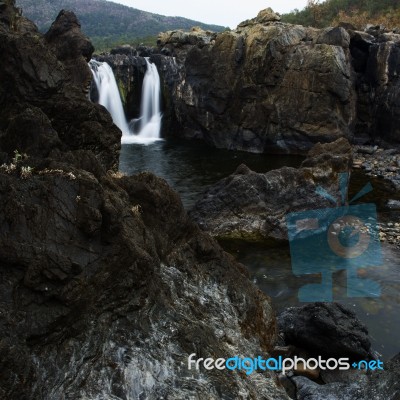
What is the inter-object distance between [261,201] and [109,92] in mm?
39111

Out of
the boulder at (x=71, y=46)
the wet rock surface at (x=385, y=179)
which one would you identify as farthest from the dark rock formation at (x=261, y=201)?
the boulder at (x=71, y=46)

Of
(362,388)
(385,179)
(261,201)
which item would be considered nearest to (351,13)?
(385,179)

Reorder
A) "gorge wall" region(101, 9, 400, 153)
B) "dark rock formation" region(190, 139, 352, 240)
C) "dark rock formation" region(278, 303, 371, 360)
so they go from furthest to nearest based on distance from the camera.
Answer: "gorge wall" region(101, 9, 400, 153) < "dark rock formation" region(190, 139, 352, 240) < "dark rock formation" region(278, 303, 371, 360)

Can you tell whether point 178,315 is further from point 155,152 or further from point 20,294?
point 155,152

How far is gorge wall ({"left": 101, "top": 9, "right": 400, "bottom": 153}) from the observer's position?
42.3 meters

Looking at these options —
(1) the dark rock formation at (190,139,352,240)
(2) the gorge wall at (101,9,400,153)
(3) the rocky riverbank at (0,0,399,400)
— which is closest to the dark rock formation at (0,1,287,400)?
(3) the rocky riverbank at (0,0,399,400)

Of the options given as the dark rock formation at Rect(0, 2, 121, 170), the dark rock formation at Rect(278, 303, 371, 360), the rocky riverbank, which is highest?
the dark rock formation at Rect(0, 2, 121, 170)

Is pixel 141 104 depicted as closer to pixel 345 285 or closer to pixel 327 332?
pixel 345 285

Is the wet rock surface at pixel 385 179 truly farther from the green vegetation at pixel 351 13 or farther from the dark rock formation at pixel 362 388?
the green vegetation at pixel 351 13

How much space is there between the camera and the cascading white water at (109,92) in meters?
53.9

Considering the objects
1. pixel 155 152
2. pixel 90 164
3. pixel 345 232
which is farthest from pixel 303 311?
pixel 155 152

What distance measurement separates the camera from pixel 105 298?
22.7ft

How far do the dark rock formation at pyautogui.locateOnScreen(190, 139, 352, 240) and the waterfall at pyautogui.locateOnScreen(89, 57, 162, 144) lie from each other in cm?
3079

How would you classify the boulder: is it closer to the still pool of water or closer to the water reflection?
the still pool of water
